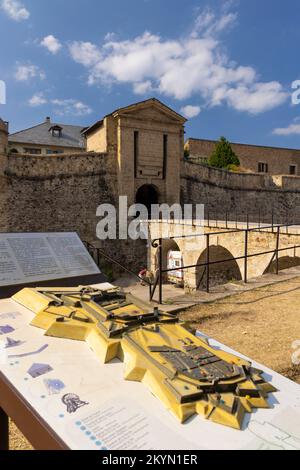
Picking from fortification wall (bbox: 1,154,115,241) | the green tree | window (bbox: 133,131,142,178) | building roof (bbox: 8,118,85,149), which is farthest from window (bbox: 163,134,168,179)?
building roof (bbox: 8,118,85,149)

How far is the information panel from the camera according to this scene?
162 inches

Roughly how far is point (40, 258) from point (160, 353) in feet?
9.18

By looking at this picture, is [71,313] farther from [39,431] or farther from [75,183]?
[75,183]

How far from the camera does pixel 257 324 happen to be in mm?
4609

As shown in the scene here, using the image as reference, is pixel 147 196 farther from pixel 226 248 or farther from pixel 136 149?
pixel 226 248

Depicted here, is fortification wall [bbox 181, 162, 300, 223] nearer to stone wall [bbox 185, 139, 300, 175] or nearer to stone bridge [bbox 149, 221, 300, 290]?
stone bridge [bbox 149, 221, 300, 290]

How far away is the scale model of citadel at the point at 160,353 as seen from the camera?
1790 mm

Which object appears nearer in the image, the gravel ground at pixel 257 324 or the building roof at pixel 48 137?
the gravel ground at pixel 257 324

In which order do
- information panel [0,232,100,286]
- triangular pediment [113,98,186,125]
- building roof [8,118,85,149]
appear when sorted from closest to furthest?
information panel [0,232,100,286]
triangular pediment [113,98,186,125]
building roof [8,118,85,149]

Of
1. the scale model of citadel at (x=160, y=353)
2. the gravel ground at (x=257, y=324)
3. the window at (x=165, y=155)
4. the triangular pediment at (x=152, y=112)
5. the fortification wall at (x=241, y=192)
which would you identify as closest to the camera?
the scale model of citadel at (x=160, y=353)

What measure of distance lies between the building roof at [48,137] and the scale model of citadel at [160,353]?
26404 mm

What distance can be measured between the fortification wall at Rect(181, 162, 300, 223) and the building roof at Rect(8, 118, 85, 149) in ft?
36.7

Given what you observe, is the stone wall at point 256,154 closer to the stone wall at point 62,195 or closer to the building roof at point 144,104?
the building roof at point 144,104

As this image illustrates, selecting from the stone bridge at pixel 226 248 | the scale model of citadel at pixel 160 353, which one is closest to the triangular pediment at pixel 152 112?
the stone bridge at pixel 226 248
